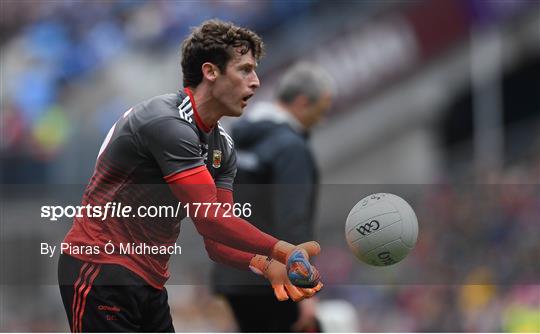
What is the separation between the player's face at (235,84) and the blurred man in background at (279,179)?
156 centimetres

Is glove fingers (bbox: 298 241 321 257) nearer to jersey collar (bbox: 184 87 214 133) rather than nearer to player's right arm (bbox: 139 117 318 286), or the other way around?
player's right arm (bbox: 139 117 318 286)

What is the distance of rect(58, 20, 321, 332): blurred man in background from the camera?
4699 mm

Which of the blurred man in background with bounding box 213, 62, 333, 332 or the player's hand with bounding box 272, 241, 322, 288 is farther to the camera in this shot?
the blurred man in background with bounding box 213, 62, 333, 332

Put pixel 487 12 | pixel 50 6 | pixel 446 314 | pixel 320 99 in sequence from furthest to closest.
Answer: pixel 50 6
pixel 487 12
pixel 446 314
pixel 320 99

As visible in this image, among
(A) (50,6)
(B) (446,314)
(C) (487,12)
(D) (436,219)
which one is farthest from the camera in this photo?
(A) (50,6)

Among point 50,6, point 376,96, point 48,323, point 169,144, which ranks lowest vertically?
point 169,144

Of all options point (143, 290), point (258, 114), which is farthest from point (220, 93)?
point (258, 114)

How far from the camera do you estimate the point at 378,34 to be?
19234 millimetres

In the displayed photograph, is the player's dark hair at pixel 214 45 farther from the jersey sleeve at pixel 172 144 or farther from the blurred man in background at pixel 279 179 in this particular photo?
the blurred man in background at pixel 279 179

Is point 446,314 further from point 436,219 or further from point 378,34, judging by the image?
point 378,34

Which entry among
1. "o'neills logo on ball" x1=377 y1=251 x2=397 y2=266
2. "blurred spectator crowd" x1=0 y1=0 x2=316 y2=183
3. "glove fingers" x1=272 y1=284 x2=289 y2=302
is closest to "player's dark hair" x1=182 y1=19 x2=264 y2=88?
"glove fingers" x1=272 y1=284 x2=289 y2=302

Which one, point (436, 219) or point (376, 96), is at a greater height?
point (376, 96)

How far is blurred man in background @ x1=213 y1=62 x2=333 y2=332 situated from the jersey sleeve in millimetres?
1734

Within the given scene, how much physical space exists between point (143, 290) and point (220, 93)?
2.93 ft
